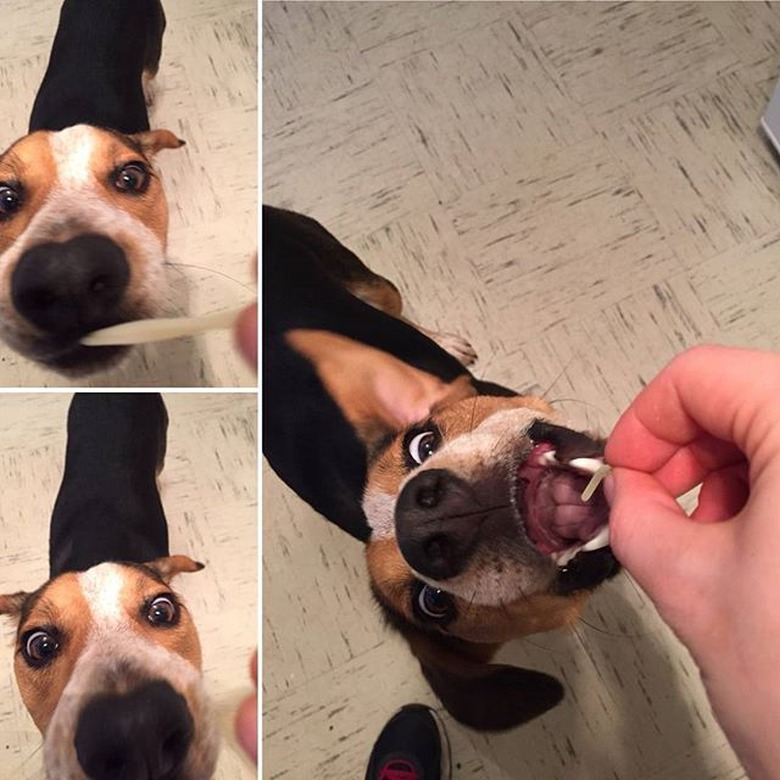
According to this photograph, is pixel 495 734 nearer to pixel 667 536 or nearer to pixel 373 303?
pixel 373 303

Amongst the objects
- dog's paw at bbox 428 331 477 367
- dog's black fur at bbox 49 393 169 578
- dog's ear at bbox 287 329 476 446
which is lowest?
dog's paw at bbox 428 331 477 367

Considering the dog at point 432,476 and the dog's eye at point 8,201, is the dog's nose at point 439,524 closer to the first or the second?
the dog at point 432,476

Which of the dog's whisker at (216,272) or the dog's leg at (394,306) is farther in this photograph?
the dog's leg at (394,306)

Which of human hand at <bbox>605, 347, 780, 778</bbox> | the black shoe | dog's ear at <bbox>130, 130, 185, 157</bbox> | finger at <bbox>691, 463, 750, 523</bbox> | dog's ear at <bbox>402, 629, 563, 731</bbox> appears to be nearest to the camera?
human hand at <bbox>605, 347, 780, 778</bbox>

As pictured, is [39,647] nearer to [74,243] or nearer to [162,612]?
[162,612]

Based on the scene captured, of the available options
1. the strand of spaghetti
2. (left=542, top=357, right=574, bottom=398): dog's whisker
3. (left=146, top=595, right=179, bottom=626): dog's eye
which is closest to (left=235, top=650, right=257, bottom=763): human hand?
(left=146, top=595, right=179, bottom=626): dog's eye

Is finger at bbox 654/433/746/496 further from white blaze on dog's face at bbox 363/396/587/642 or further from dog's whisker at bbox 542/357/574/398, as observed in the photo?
dog's whisker at bbox 542/357/574/398

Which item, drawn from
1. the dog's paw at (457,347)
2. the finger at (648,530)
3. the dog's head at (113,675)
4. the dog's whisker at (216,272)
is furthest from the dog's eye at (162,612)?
the dog's paw at (457,347)
